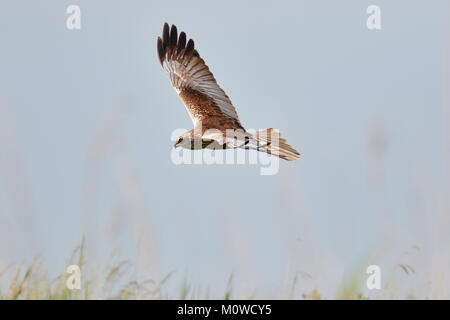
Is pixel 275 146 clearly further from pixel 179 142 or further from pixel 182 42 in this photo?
pixel 182 42

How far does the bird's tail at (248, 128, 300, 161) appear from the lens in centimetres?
571

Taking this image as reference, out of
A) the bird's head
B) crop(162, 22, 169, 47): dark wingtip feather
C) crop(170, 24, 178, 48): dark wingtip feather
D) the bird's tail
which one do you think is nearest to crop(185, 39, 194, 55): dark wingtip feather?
crop(170, 24, 178, 48): dark wingtip feather

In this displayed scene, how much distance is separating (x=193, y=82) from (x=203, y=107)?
2.48 feet

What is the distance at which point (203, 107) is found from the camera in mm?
7402

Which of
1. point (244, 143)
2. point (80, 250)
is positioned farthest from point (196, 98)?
point (80, 250)

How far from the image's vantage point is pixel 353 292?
374 centimetres

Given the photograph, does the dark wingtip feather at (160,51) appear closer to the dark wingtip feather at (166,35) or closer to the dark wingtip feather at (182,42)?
the dark wingtip feather at (166,35)

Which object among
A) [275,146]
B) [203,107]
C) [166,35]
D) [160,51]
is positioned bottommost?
[275,146]

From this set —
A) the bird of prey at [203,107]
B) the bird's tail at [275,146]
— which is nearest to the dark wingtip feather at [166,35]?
the bird of prey at [203,107]

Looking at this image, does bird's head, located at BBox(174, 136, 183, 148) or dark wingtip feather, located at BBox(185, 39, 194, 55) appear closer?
bird's head, located at BBox(174, 136, 183, 148)

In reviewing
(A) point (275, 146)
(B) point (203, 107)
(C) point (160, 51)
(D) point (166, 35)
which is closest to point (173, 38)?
(D) point (166, 35)

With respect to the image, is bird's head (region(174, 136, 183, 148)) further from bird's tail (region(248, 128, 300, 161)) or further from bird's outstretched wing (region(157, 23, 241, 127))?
bird's tail (region(248, 128, 300, 161))
